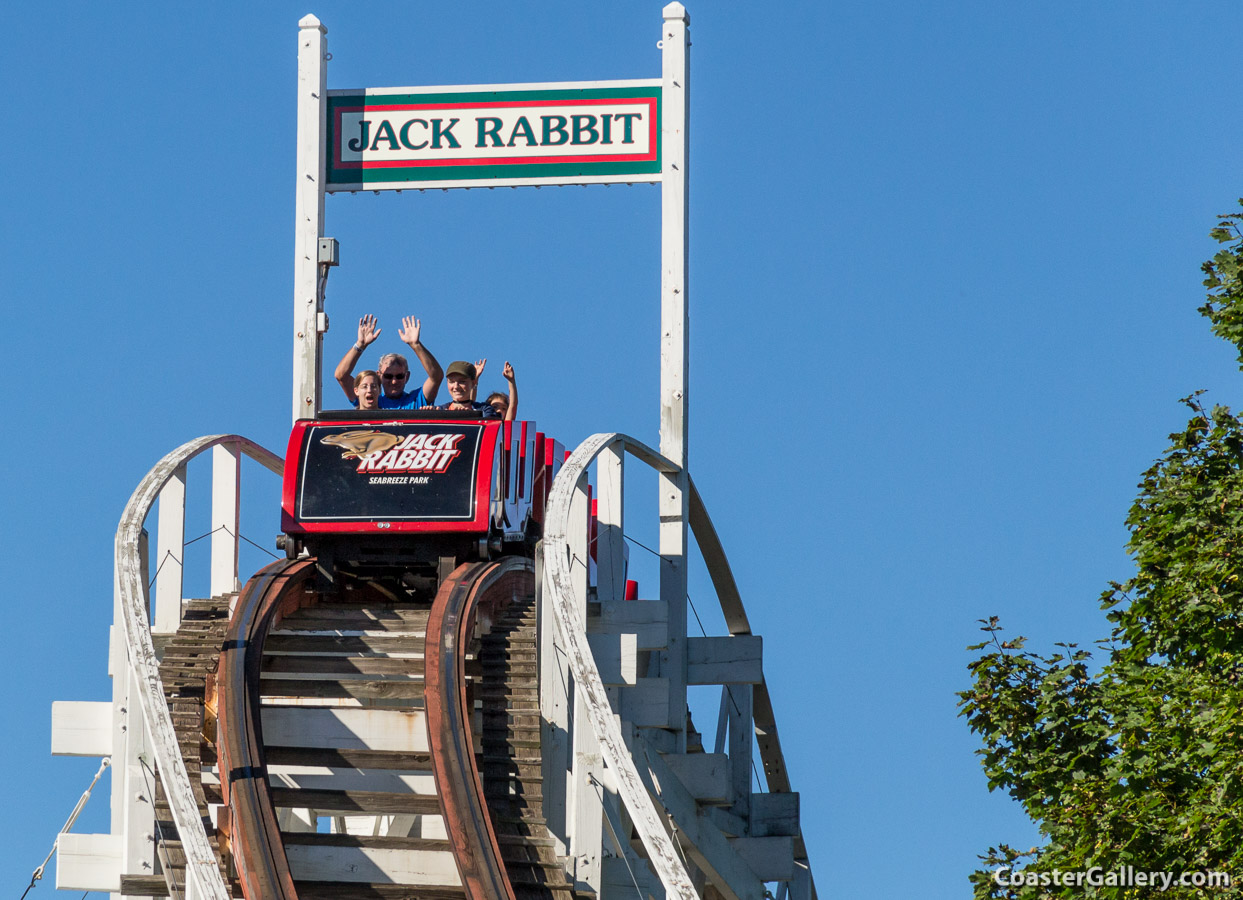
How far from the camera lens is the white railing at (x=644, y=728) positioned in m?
11.8

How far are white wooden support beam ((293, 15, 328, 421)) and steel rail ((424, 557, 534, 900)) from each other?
142 inches

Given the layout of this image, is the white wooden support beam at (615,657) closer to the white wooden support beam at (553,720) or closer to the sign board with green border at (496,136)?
the white wooden support beam at (553,720)

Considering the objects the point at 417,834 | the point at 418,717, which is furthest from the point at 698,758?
the point at 418,717

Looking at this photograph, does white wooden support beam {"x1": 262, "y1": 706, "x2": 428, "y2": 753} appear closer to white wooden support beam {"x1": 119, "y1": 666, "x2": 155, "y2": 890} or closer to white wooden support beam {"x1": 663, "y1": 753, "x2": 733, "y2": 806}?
white wooden support beam {"x1": 119, "y1": 666, "x2": 155, "y2": 890}

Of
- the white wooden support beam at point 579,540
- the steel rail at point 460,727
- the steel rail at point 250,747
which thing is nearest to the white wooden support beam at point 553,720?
the white wooden support beam at point 579,540

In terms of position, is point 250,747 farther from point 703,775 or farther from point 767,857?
point 767,857

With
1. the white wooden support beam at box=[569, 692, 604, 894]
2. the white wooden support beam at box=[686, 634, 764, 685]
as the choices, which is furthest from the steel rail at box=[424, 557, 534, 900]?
the white wooden support beam at box=[686, 634, 764, 685]

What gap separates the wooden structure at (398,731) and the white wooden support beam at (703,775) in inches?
0.6

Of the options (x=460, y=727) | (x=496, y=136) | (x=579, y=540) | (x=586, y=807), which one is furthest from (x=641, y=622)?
(x=496, y=136)

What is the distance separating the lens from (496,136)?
17.2 m

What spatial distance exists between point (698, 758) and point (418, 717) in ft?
10.8

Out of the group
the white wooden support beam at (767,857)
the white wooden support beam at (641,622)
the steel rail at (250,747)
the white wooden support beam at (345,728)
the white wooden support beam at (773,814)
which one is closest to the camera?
the steel rail at (250,747)

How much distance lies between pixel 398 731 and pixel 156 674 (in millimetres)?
1875

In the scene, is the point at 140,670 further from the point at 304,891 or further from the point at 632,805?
the point at 632,805
